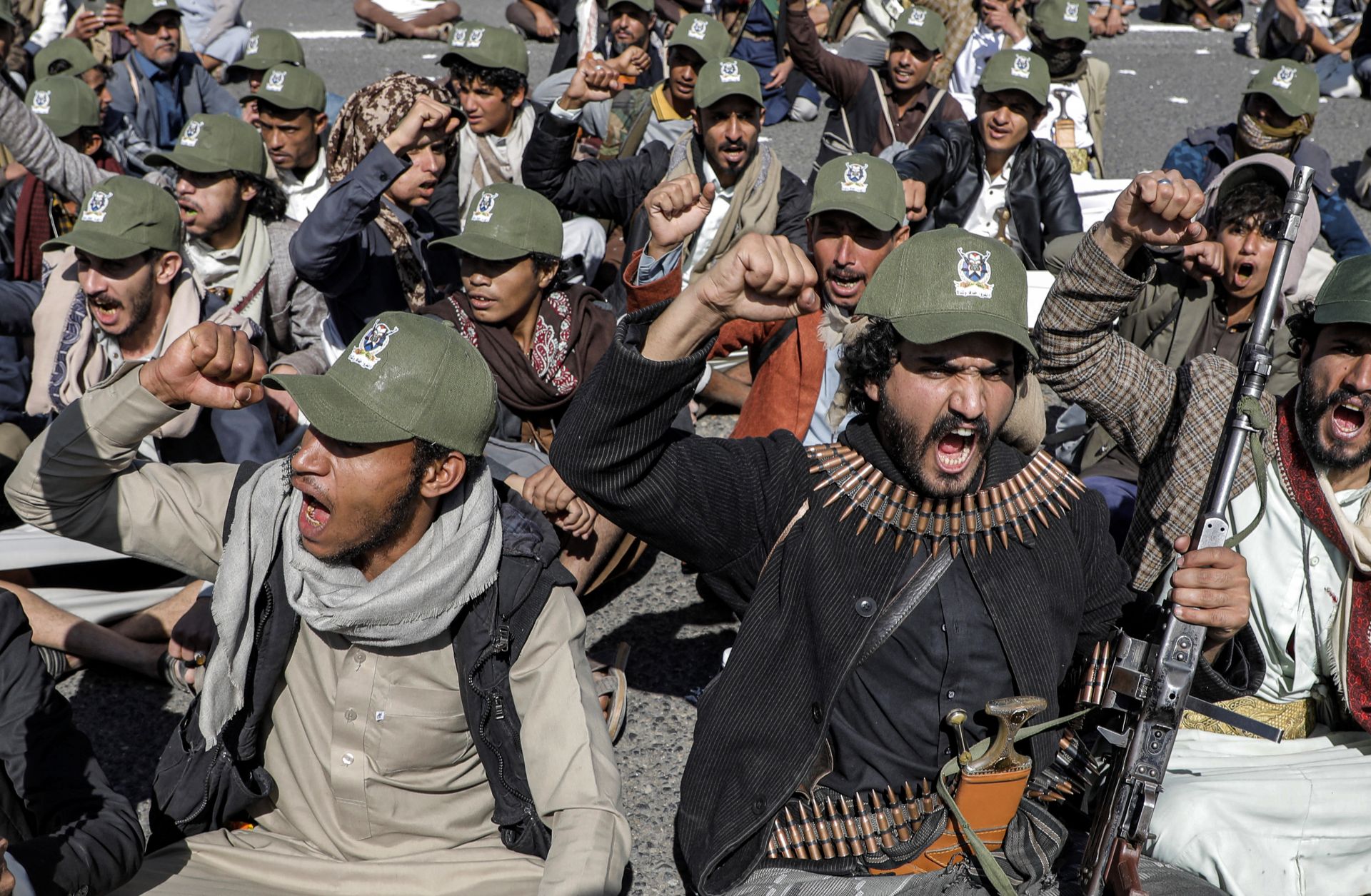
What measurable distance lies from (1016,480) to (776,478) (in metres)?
0.58

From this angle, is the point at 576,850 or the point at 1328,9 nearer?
the point at 576,850

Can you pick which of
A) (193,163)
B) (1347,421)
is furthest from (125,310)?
(1347,421)

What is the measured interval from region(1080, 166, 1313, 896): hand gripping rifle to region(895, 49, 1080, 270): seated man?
3.85 m

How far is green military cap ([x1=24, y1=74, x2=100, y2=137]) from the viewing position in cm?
693

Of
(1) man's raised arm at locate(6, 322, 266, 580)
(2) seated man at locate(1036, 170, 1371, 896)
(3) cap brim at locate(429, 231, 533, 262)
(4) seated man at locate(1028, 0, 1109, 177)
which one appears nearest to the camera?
(1) man's raised arm at locate(6, 322, 266, 580)

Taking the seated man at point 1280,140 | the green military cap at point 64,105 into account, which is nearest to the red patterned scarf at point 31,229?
the green military cap at point 64,105

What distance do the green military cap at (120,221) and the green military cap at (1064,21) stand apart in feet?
21.6

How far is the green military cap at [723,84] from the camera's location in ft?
20.8

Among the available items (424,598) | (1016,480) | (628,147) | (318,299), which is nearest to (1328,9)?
(628,147)

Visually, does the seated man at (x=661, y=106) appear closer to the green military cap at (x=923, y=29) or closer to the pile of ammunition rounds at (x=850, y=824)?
the green military cap at (x=923, y=29)

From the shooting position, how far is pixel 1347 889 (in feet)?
10.7

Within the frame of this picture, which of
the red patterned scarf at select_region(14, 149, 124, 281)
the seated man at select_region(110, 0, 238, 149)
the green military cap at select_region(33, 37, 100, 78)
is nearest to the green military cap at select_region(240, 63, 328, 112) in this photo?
the red patterned scarf at select_region(14, 149, 124, 281)

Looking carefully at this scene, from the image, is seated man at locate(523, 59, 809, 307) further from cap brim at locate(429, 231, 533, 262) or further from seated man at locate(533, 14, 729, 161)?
cap brim at locate(429, 231, 533, 262)

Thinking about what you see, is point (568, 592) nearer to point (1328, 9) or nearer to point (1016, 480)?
point (1016, 480)
